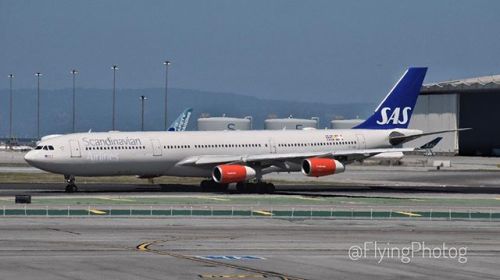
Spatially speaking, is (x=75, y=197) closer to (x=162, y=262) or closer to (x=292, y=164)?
(x=292, y=164)

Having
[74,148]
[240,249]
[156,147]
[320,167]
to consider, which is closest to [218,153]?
[156,147]

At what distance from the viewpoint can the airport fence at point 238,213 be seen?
56.7 m

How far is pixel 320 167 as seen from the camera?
74.1m

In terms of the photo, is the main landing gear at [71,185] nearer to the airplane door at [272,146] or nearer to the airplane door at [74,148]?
the airplane door at [74,148]

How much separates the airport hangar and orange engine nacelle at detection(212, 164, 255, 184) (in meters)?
96.6

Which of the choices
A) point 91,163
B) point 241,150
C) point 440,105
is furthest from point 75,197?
point 440,105

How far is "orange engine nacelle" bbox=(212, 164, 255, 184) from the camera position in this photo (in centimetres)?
7381

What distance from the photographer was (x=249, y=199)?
69.2 metres

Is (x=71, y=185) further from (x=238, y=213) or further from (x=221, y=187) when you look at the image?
(x=238, y=213)

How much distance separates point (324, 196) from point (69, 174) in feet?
53.4

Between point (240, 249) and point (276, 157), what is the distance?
33.7 meters

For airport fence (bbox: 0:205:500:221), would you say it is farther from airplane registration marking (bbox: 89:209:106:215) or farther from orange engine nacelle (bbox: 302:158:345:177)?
orange engine nacelle (bbox: 302:158:345:177)

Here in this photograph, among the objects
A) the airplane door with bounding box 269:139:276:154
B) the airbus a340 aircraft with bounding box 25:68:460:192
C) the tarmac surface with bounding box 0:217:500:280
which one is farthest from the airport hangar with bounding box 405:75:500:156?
the tarmac surface with bounding box 0:217:500:280

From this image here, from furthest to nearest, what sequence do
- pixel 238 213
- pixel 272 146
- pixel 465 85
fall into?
pixel 465 85 < pixel 272 146 < pixel 238 213
